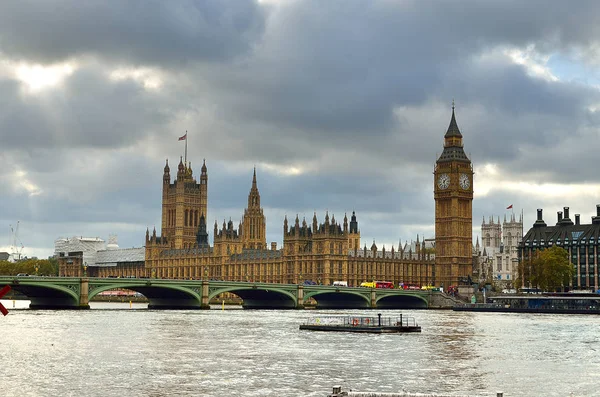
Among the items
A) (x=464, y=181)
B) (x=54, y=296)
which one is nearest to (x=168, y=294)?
(x=54, y=296)

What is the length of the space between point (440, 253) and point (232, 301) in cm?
4575

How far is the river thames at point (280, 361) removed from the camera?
40344 mm

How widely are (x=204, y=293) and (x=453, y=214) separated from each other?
81.5 m

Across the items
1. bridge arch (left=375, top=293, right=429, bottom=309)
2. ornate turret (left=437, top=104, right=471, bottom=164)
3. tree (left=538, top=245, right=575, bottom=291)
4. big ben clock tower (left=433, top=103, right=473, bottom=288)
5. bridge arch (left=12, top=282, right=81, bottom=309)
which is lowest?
bridge arch (left=375, top=293, right=429, bottom=309)

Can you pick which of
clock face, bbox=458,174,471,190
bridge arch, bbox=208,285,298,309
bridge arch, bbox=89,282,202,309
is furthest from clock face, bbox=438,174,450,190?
bridge arch, bbox=89,282,202,309

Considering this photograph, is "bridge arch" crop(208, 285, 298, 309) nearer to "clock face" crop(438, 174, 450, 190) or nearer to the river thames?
the river thames

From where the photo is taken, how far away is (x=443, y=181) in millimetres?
197750

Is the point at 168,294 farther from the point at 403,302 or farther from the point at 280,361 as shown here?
the point at 280,361

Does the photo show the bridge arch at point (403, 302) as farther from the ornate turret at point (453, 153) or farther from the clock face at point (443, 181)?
the ornate turret at point (453, 153)

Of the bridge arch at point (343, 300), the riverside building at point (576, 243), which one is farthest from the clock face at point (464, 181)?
the bridge arch at point (343, 300)

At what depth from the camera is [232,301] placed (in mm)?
181625

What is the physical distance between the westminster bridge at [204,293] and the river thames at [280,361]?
30.2m

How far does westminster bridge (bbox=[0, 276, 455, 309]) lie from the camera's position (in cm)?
11250

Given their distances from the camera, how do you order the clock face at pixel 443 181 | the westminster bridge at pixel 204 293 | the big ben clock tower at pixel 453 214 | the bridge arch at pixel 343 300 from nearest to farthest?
the westminster bridge at pixel 204 293 → the bridge arch at pixel 343 300 → the big ben clock tower at pixel 453 214 → the clock face at pixel 443 181
